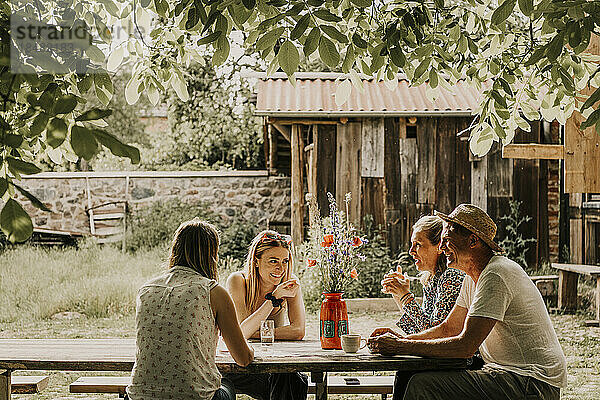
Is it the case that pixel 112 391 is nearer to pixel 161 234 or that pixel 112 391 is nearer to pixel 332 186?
pixel 332 186

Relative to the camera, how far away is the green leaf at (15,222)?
1570mm

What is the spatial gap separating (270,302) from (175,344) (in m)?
0.89

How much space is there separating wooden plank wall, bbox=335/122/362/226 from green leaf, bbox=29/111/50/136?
873 cm

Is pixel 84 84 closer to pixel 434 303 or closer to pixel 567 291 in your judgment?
pixel 434 303

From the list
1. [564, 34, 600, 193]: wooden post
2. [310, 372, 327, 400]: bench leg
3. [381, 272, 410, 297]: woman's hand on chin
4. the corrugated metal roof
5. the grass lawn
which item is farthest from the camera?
the corrugated metal roof

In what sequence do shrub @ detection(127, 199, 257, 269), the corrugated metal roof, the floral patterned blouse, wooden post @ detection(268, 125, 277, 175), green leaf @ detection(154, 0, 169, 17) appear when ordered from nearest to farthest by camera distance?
green leaf @ detection(154, 0, 169, 17), the floral patterned blouse, the corrugated metal roof, wooden post @ detection(268, 125, 277, 175), shrub @ detection(127, 199, 257, 269)

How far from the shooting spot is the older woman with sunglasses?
12.6 feet

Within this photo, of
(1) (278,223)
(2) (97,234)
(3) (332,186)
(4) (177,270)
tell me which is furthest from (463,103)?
(4) (177,270)

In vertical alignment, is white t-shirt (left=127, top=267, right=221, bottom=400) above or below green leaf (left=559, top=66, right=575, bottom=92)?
below

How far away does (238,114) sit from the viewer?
1759cm

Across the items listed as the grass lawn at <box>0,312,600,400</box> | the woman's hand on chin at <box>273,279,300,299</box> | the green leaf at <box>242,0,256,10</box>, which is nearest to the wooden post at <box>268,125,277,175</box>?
the grass lawn at <box>0,312,600,400</box>

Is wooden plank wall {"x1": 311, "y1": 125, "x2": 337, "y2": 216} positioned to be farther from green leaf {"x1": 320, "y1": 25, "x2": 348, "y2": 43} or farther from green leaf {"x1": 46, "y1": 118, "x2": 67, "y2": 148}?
green leaf {"x1": 46, "y1": 118, "x2": 67, "y2": 148}

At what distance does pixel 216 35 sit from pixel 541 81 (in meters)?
2.00

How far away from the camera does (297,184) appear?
10727mm
